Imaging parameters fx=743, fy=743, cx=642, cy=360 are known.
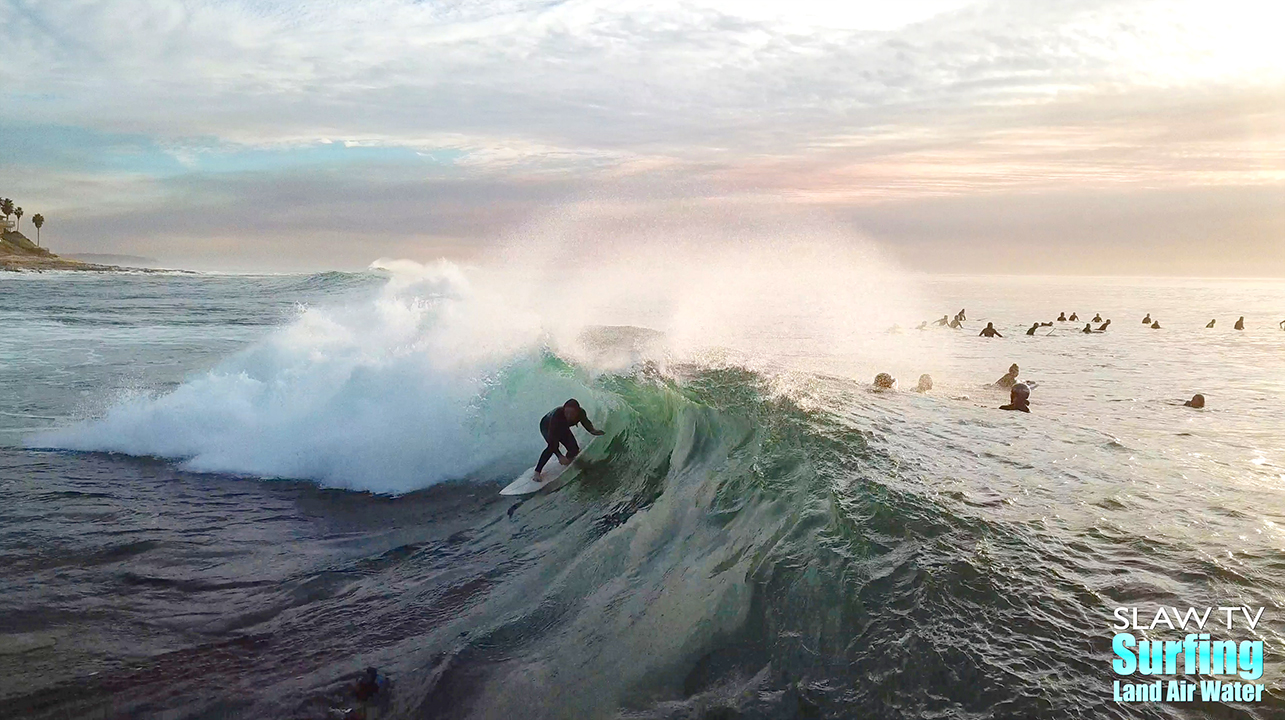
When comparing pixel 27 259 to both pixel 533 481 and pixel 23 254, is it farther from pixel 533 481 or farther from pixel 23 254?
pixel 533 481

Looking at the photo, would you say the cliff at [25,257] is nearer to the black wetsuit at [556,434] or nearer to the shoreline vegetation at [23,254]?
the shoreline vegetation at [23,254]

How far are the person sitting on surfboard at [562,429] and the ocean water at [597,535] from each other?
38 cm

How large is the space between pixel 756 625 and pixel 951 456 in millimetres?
5088

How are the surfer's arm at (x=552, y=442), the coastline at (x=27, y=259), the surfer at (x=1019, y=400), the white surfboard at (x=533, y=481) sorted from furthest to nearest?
the coastline at (x=27, y=259) → the surfer at (x=1019, y=400) → the surfer's arm at (x=552, y=442) → the white surfboard at (x=533, y=481)

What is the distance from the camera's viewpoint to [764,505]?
24.3 ft

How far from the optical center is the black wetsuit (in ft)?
36.1

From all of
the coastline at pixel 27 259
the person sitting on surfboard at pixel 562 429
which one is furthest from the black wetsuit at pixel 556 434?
the coastline at pixel 27 259

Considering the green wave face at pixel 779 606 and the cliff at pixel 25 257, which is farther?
the cliff at pixel 25 257

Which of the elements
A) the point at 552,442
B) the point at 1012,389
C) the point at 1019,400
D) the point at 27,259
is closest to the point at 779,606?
the point at 552,442

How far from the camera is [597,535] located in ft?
27.3

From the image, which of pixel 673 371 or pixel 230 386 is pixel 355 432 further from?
pixel 673 371

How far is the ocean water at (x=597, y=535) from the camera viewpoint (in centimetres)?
498

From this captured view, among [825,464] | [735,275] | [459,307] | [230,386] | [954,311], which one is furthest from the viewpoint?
[954,311]

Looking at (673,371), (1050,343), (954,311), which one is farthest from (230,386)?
(954,311)
